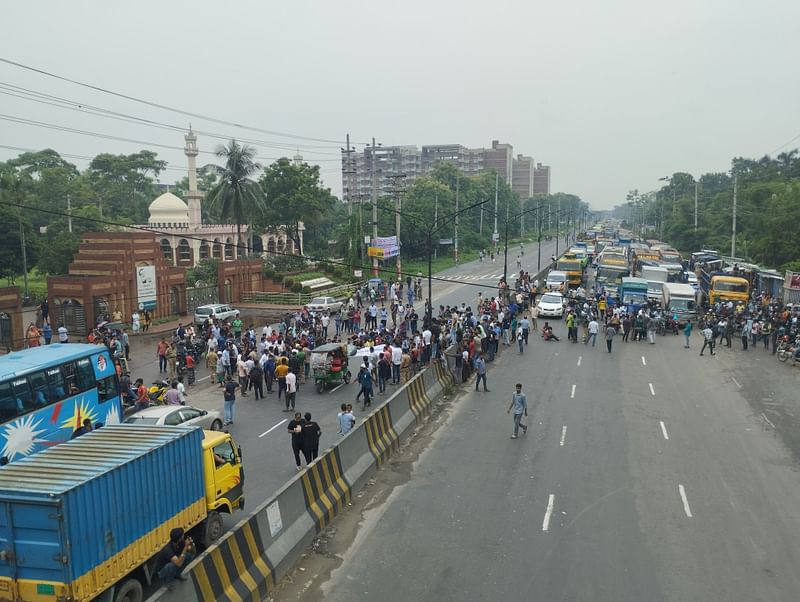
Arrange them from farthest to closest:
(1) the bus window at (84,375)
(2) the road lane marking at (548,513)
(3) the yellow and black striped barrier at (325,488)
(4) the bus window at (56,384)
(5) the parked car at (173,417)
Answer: (1) the bus window at (84,375) → (4) the bus window at (56,384) → (5) the parked car at (173,417) → (2) the road lane marking at (548,513) → (3) the yellow and black striped barrier at (325,488)

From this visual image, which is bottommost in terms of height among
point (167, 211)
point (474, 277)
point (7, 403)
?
point (474, 277)

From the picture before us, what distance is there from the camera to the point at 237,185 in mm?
54250

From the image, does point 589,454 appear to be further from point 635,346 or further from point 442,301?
point 442,301

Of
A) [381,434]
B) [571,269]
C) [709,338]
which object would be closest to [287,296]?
[571,269]

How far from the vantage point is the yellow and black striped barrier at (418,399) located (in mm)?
18750

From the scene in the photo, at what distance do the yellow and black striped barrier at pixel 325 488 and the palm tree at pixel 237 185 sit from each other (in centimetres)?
4337

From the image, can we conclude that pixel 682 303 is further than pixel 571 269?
No

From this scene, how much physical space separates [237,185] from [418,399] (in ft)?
129

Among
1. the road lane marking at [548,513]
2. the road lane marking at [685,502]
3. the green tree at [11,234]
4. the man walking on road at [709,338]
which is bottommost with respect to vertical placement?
the road lane marking at [685,502]

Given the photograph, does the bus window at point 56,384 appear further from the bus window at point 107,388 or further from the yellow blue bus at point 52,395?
the bus window at point 107,388

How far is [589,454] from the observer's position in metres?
15.9

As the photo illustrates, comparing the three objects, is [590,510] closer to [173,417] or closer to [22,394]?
[173,417]

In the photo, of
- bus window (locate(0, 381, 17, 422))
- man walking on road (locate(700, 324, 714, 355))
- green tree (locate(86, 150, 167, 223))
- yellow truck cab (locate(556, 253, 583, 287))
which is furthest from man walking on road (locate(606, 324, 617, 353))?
green tree (locate(86, 150, 167, 223))

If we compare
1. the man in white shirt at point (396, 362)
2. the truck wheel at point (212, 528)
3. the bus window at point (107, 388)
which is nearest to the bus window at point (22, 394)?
the bus window at point (107, 388)
